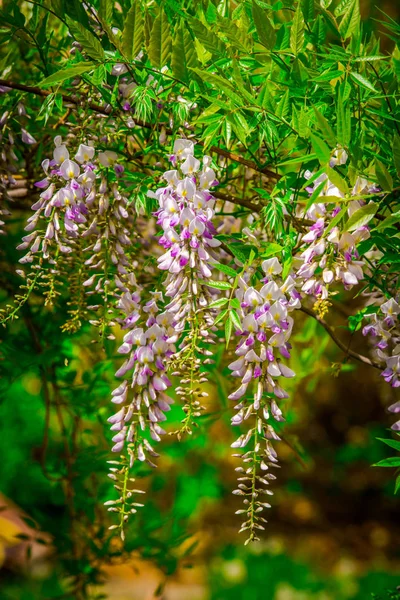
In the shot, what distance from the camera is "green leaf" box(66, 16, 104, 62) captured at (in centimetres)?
90

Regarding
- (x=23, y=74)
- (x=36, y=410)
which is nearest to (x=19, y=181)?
(x=23, y=74)

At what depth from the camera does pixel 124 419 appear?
966mm

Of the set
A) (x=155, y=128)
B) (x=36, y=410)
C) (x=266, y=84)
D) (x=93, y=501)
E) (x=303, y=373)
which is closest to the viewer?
(x=266, y=84)

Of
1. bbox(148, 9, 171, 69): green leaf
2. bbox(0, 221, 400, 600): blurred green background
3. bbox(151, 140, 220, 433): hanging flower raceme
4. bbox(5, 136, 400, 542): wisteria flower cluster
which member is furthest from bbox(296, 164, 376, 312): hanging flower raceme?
bbox(0, 221, 400, 600): blurred green background

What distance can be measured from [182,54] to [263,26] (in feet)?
0.34

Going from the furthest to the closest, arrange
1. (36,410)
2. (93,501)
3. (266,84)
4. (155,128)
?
(36,410), (93,501), (155,128), (266,84)

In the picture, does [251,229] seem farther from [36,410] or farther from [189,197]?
[36,410]

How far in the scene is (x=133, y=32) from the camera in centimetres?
89

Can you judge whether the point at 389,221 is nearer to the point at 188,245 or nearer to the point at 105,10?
the point at 188,245

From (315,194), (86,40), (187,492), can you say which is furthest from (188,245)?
(187,492)

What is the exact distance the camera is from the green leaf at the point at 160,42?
89cm

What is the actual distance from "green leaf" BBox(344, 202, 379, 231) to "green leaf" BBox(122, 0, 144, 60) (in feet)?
1.11

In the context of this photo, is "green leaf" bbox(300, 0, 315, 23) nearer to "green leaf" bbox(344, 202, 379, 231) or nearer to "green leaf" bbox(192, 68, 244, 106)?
"green leaf" bbox(192, 68, 244, 106)

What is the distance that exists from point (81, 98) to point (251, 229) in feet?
1.03
